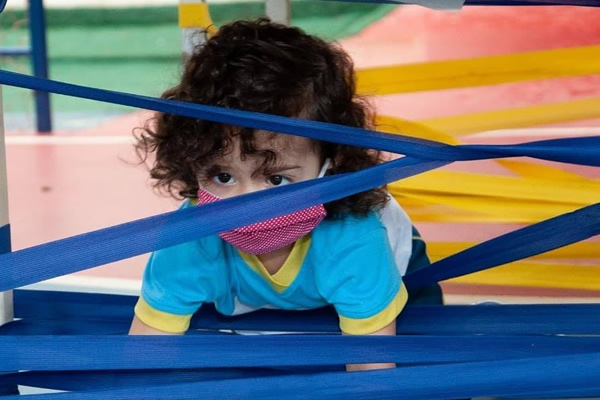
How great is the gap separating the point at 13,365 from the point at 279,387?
0.23 meters

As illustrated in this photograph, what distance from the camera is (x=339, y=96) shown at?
1.13 metres

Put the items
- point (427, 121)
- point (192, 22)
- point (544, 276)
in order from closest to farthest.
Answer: point (192, 22) → point (544, 276) → point (427, 121)

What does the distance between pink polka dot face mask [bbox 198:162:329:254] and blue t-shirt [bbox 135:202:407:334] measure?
7cm

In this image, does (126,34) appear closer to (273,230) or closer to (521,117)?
(521,117)

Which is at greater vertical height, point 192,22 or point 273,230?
point 192,22

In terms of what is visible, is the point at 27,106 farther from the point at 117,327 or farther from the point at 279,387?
the point at 279,387

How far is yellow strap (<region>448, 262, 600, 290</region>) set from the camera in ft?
4.97

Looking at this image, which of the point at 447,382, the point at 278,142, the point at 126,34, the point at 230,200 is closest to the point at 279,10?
the point at 278,142

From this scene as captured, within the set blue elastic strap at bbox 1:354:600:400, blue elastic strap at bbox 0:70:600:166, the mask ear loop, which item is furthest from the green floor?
blue elastic strap at bbox 1:354:600:400

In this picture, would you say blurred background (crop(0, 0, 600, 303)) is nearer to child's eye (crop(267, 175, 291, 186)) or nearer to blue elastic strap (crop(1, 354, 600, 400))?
child's eye (crop(267, 175, 291, 186))

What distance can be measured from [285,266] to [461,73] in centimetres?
79

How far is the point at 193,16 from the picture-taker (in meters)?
1.44

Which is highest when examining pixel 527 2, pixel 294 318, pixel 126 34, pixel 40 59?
pixel 527 2

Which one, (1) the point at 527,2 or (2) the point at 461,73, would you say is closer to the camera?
(1) the point at 527,2
